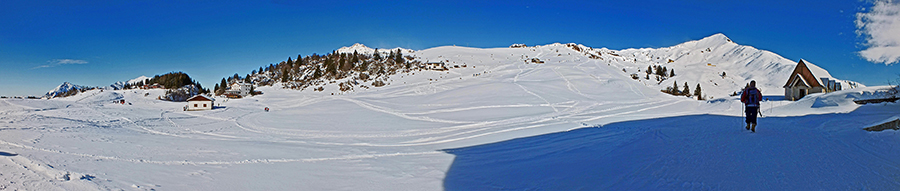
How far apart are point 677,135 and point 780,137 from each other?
6.27 ft

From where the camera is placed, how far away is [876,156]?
559 cm

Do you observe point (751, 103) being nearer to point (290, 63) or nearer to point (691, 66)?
point (691, 66)

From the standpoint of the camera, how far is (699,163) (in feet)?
19.0

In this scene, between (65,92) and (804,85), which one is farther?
(65,92)

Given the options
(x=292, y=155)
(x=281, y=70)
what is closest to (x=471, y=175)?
(x=292, y=155)

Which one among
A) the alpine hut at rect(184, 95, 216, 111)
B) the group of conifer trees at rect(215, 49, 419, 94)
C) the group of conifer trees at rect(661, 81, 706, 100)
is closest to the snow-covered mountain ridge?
the group of conifer trees at rect(661, 81, 706, 100)

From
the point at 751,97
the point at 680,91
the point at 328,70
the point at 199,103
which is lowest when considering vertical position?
the point at 199,103

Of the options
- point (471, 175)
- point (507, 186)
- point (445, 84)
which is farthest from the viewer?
point (445, 84)

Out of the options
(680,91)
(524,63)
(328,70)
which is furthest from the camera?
(328,70)

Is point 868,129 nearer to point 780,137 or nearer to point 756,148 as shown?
point 780,137

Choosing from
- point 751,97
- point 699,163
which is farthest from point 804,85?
point 699,163

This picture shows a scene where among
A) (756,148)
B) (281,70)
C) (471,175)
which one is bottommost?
(471,175)

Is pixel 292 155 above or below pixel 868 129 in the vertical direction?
below

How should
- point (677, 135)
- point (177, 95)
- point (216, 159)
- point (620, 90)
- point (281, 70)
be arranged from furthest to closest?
point (281, 70) < point (177, 95) < point (620, 90) < point (677, 135) < point (216, 159)
